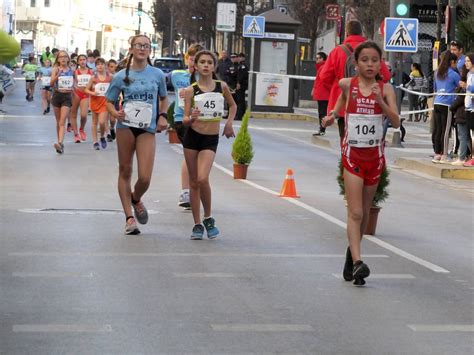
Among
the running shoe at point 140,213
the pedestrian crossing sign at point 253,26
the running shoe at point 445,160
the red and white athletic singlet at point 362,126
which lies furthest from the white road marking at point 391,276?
the pedestrian crossing sign at point 253,26

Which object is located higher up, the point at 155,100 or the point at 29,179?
the point at 155,100

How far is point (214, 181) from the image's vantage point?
1944cm

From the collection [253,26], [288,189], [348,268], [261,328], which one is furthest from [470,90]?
[253,26]

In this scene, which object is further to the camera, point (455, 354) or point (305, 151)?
point (305, 151)

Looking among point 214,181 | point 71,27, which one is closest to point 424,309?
point 214,181

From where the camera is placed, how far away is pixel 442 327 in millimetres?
8492

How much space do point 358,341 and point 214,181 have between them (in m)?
11.6

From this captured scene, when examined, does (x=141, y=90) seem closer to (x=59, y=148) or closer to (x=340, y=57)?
(x=340, y=57)

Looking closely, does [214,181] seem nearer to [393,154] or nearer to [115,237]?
[115,237]

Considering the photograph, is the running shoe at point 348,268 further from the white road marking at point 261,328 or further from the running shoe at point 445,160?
the running shoe at point 445,160

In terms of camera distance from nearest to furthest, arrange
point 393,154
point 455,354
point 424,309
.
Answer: point 455,354
point 424,309
point 393,154

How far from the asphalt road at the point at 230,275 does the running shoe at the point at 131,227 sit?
0.13 metres

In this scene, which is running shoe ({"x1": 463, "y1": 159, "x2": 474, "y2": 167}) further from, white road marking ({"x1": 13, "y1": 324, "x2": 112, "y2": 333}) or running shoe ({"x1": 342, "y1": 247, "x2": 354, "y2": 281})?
white road marking ({"x1": 13, "y1": 324, "x2": 112, "y2": 333})

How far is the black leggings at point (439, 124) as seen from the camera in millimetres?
23531
